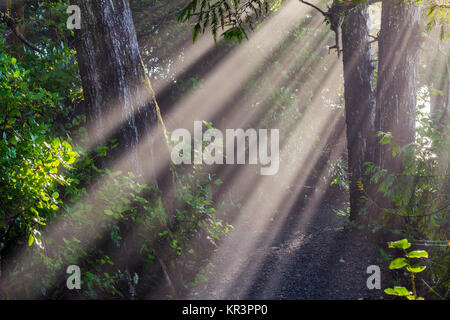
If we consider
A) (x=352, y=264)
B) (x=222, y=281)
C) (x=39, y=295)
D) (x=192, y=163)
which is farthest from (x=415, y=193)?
(x=192, y=163)

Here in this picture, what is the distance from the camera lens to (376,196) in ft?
23.5

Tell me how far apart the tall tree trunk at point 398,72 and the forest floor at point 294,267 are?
4.24 ft

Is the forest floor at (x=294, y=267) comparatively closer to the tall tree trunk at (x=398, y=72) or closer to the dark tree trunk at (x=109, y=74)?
the tall tree trunk at (x=398, y=72)

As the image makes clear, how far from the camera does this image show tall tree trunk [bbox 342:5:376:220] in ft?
25.6

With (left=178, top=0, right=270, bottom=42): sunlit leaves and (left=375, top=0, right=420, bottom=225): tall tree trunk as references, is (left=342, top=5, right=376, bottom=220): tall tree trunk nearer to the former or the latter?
(left=375, top=0, right=420, bottom=225): tall tree trunk

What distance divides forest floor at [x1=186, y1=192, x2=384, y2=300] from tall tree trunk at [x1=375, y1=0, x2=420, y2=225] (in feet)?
4.24

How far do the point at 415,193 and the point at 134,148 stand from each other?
168 inches

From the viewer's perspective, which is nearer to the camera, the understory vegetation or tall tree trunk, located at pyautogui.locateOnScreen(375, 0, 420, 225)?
the understory vegetation

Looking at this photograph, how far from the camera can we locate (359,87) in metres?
7.95
